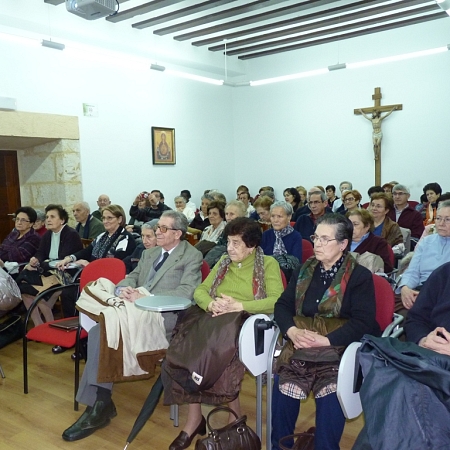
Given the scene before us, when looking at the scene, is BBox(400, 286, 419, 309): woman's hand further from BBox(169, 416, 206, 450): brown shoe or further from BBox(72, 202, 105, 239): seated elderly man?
BBox(72, 202, 105, 239): seated elderly man

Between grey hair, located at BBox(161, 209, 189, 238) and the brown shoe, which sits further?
grey hair, located at BBox(161, 209, 189, 238)

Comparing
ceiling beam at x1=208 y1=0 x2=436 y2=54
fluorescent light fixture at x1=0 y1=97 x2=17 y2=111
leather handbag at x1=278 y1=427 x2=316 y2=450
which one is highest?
ceiling beam at x1=208 y1=0 x2=436 y2=54

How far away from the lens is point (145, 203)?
8219mm

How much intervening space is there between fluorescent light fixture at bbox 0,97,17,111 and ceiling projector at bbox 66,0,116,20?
2.24m

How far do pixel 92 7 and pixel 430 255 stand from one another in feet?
12.8

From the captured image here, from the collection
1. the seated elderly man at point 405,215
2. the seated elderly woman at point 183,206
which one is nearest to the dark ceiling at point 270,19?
the seated elderly woman at point 183,206

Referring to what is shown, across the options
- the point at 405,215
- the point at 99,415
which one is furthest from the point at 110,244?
the point at 405,215

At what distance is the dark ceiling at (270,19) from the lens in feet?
23.4

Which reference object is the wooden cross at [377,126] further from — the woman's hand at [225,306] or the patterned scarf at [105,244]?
the woman's hand at [225,306]

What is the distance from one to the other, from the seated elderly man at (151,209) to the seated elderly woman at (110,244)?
353 centimetres

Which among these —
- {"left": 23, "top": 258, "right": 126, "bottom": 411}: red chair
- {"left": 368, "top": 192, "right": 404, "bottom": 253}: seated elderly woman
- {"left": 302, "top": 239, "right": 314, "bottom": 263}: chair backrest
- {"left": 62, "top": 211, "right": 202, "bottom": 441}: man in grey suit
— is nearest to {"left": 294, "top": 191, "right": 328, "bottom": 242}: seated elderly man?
{"left": 368, "top": 192, "right": 404, "bottom": 253}: seated elderly woman

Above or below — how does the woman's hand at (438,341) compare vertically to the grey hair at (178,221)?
below

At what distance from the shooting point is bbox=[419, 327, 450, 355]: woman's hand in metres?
1.94

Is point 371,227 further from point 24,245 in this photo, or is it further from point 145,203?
point 145,203
